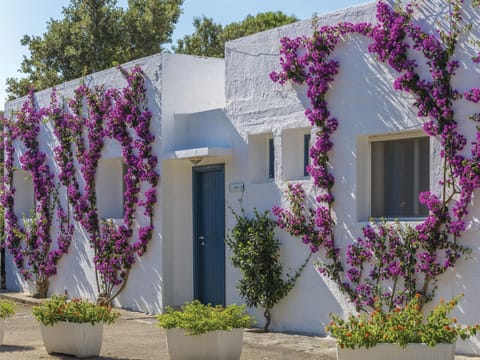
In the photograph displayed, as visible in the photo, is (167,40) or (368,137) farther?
(167,40)

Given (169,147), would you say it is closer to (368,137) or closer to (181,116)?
(181,116)

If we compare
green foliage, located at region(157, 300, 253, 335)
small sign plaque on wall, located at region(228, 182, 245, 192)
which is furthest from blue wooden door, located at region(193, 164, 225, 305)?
green foliage, located at region(157, 300, 253, 335)

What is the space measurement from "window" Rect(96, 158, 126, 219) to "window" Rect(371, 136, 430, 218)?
5.93 meters

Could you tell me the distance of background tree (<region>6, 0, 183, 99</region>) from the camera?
83.0 feet

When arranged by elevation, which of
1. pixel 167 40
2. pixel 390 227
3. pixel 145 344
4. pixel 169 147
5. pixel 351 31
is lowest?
pixel 145 344

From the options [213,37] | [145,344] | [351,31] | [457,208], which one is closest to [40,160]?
[145,344]

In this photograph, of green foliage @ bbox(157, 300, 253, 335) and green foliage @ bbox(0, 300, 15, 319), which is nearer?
green foliage @ bbox(157, 300, 253, 335)

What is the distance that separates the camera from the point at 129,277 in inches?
570

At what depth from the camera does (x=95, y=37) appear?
83.0ft

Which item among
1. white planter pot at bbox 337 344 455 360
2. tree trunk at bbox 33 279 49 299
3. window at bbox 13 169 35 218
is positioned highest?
window at bbox 13 169 35 218

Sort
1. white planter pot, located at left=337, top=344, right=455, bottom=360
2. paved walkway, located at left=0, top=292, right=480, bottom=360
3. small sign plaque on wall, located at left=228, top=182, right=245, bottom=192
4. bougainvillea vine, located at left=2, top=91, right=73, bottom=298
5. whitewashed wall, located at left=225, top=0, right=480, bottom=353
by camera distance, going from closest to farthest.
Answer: white planter pot, located at left=337, top=344, right=455, bottom=360
whitewashed wall, located at left=225, top=0, right=480, bottom=353
paved walkway, located at left=0, top=292, right=480, bottom=360
small sign plaque on wall, located at left=228, top=182, right=245, bottom=192
bougainvillea vine, located at left=2, top=91, right=73, bottom=298

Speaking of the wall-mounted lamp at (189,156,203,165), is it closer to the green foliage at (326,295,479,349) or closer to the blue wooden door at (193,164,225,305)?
the blue wooden door at (193,164,225,305)

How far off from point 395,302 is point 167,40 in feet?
60.5

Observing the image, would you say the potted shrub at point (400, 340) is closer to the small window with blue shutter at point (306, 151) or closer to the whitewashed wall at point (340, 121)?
the whitewashed wall at point (340, 121)
